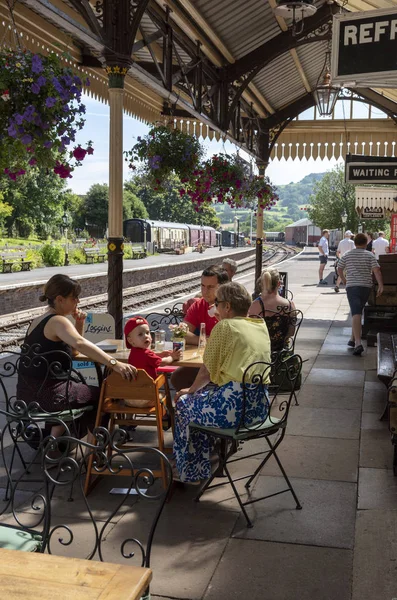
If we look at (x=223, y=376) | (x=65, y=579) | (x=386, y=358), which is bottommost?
(x=386, y=358)

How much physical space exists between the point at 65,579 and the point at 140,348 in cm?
250

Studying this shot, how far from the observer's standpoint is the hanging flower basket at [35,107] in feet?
10.6

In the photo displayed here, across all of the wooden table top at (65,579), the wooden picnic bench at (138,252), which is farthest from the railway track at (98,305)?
the wooden picnic bench at (138,252)

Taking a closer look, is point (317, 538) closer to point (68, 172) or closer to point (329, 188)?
point (68, 172)

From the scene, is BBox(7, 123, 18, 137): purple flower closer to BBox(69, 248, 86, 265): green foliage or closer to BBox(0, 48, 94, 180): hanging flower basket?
BBox(0, 48, 94, 180): hanging flower basket

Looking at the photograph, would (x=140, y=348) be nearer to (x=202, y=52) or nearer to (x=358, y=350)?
(x=358, y=350)

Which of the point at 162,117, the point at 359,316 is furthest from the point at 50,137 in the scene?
the point at 162,117

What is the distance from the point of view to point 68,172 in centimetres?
371

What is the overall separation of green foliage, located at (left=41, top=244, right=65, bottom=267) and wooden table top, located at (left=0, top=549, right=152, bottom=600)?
29.8 m

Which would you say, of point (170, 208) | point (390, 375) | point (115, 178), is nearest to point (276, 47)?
point (115, 178)

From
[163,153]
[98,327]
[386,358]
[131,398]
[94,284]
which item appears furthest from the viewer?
[94,284]

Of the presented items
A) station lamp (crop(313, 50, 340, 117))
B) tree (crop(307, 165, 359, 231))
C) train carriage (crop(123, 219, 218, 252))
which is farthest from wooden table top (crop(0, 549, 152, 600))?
tree (crop(307, 165, 359, 231))

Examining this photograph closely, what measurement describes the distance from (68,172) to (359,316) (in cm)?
570

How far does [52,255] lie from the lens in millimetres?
30938
